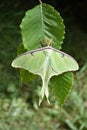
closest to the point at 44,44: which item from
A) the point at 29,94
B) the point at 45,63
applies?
the point at 45,63

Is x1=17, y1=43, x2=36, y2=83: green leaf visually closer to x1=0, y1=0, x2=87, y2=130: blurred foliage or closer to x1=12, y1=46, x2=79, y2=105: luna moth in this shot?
x1=12, y1=46, x2=79, y2=105: luna moth

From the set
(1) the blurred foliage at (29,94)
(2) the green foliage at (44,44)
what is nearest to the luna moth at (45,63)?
(2) the green foliage at (44,44)

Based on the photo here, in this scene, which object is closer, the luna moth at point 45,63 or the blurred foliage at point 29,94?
the luna moth at point 45,63

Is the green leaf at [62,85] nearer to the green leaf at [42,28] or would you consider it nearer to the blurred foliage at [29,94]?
the green leaf at [42,28]

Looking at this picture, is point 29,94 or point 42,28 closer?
point 42,28

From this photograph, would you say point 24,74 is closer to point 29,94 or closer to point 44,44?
point 44,44

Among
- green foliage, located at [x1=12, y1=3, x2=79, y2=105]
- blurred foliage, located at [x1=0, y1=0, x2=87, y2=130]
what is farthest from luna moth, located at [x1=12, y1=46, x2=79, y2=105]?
blurred foliage, located at [x1=0, y1=0, x2=87, y2=130]
